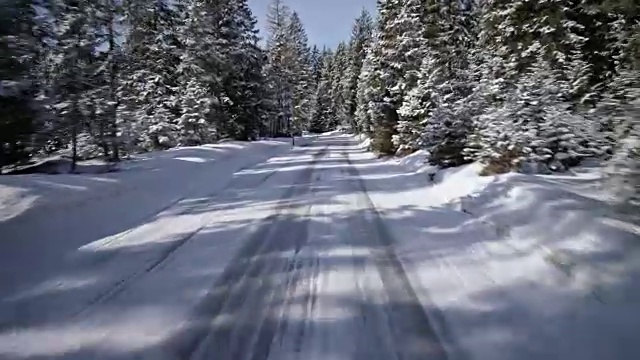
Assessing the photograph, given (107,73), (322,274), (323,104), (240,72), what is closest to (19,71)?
(322,274)

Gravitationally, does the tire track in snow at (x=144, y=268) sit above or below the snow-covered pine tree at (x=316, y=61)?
below

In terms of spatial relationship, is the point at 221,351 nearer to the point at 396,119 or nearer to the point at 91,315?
the point at 91,315

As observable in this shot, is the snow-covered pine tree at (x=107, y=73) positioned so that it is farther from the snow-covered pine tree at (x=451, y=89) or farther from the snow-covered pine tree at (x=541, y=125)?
the snow-covered pine tree at (x=541, y=125)

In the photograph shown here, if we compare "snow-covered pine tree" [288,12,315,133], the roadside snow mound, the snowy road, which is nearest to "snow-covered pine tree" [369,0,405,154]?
the roadside snow mound

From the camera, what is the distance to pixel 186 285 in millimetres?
5012

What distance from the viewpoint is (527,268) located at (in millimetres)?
5488

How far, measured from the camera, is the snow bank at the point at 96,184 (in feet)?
27.2

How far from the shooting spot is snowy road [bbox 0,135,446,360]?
3.67m

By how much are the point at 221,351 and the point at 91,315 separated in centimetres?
151

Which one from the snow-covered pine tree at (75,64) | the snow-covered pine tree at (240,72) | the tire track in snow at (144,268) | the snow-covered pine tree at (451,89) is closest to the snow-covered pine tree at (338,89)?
the snow-covered pine tree at (240,72)

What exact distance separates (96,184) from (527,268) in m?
9.49

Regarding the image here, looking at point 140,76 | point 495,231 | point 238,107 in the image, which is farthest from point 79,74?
point 238,107

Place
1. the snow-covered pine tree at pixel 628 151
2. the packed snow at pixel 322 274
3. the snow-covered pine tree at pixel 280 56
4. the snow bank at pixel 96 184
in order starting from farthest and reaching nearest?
1. the snow-covered pine tree at pixel 280 56
2. the snow bank at pixel 96 184
3. the snow-covered pine tree at pixel 628 151
4. the packed snow at pixel 322 274

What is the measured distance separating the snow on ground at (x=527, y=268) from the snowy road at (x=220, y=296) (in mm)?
367
